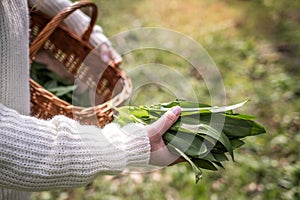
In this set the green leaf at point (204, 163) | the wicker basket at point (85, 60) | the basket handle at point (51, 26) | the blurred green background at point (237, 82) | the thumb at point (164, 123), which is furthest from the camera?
the blurred green background at point (237, 82)

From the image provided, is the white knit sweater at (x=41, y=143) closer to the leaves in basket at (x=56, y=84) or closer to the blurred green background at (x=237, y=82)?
the leaves in basket at (x=56, y=84)

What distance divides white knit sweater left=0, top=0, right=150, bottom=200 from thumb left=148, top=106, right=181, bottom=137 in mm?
33

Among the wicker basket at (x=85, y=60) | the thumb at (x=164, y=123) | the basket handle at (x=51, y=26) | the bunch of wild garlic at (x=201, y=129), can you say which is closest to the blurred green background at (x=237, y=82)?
the wicker basket at (x=85, y=60)

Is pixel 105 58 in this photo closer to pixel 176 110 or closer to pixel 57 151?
pixel 176 110

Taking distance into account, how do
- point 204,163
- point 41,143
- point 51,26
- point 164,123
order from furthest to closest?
1. point 51,26
2. point 204,163
3. point 164,123
4. point 41,143

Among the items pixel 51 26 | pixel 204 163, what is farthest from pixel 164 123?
pixel 51 26

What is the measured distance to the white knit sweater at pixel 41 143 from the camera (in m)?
1.02

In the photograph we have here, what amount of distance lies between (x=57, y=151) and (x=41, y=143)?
0.04 m

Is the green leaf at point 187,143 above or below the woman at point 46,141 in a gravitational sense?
below

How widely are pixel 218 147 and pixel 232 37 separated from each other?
2780 mm

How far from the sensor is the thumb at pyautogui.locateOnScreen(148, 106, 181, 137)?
118cm

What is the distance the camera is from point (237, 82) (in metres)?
3.22

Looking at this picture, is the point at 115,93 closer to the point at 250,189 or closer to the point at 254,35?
the point at 250,189

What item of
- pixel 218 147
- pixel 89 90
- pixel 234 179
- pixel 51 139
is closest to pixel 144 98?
pixel 234 179
